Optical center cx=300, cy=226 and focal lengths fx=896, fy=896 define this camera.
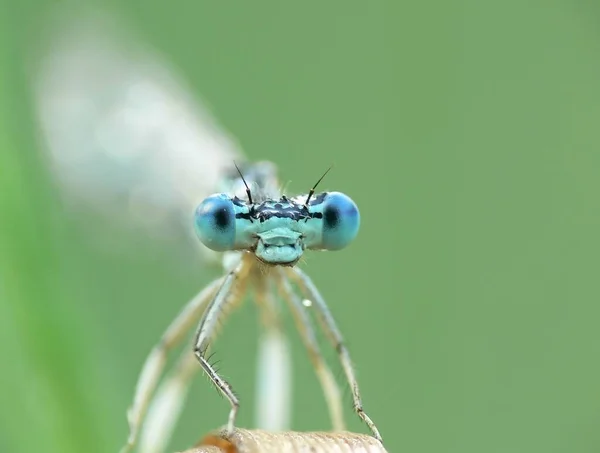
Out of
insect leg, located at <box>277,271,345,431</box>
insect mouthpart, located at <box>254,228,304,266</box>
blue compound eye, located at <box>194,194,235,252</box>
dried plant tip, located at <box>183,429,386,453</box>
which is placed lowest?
dried plant tip, located at <box>183,429,386,453</box>

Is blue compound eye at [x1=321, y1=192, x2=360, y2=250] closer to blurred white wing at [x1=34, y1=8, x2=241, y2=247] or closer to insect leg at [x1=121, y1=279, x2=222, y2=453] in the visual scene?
insect leg at [x1=121, y1=279, x2=222, y2=453]

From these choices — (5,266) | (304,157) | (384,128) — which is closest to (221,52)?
(304,157)

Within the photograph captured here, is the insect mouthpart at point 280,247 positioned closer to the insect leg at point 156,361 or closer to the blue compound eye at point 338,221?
the blue compound eye at point 338,221

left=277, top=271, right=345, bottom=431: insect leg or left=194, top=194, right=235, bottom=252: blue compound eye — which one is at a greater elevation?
left=194, top=194, right=235, bottom=252: blue compound eye

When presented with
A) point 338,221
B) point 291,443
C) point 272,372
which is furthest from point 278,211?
point 272,372

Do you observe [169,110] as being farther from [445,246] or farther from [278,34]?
[445,246]

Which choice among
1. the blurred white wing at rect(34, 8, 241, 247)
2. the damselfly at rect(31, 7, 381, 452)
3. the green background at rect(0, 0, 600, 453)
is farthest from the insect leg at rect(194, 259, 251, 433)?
the blurred white wing at rect(34, 8, 241, 247)

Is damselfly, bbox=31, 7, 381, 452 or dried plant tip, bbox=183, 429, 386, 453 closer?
dried plant tip, bbox=183, 429, 386, 453

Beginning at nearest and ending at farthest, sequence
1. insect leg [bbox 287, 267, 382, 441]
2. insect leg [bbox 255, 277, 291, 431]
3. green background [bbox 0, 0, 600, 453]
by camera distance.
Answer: insect leg [bbox 287, 267, 382, 441] < insect leg [bbox 255, 277, 291, 431] < green background [bbox 0, 0, 600, 453]

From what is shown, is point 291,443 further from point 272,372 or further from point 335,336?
point 272,372
